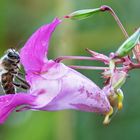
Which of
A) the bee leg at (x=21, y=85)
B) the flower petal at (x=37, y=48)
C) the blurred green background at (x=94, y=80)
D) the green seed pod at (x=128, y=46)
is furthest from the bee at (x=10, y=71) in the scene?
the blurred green background at (x=94, y=80)

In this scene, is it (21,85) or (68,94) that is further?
(21,85)

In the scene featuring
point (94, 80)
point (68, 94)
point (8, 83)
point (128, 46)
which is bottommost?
point (94, 80)

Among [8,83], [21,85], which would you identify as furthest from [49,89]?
[8,83]

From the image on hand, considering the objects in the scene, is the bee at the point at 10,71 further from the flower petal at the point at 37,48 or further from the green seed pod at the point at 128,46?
the green seed pod at the point at 128,46

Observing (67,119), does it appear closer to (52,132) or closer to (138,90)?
(52,132)

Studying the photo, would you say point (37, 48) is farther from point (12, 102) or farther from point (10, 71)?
point (10, 71)

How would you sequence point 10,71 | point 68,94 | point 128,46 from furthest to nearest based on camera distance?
point 10,71
point 68,94
point 128,46
